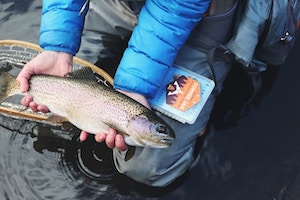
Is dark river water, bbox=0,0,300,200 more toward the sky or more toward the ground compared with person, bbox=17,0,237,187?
more toward the ground

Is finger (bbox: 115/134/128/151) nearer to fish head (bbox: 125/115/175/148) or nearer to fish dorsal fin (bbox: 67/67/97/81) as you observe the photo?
fish head (bbox: 125/115/175/148)

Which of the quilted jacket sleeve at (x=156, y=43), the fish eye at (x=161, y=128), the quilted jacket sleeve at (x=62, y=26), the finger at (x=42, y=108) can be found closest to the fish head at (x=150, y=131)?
the fish eye at (x=161, y=128)

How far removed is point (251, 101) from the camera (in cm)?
339

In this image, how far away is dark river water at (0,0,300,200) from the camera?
3.01 metres

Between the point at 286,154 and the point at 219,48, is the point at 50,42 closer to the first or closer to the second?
the point at 219,48

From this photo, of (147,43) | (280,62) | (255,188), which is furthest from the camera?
(280,62)

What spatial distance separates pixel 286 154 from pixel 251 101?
1.44ft

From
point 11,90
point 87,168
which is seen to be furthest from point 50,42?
point 87,168

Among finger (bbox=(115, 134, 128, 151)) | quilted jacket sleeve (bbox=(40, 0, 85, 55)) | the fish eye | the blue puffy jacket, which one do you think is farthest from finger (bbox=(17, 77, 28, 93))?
the fish eye

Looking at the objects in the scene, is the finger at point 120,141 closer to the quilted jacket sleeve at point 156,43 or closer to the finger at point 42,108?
the quilted jacket sleeve at point 156,43

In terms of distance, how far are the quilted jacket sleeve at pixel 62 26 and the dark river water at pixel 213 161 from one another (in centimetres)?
65

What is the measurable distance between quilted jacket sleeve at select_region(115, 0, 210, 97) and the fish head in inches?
11.2

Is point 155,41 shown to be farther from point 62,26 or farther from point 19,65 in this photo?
point 19,65

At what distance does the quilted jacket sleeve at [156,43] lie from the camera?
A: 2570 mm
